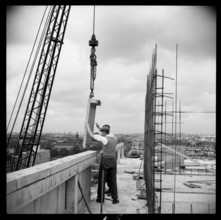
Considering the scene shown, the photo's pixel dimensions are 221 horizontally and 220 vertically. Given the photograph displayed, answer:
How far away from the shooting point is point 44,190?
359 centimetres

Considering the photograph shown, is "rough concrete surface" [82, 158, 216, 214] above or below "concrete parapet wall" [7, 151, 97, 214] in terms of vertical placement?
below

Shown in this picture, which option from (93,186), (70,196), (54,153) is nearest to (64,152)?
(54,153)

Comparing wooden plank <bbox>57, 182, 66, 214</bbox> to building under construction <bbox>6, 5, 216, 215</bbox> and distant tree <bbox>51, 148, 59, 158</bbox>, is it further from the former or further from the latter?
distant tree <bbox>51, 148, 59, 158</bbox>

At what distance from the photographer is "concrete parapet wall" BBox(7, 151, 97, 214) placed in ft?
9.64

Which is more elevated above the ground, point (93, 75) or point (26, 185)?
point (93, 75)

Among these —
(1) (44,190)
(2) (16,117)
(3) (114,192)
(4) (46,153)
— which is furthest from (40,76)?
(1) (44,190)

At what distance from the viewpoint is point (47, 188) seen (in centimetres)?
369

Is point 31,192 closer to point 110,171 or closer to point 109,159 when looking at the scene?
point 109,159

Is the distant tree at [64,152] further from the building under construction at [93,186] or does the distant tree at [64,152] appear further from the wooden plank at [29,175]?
the wooden plank at [29,175]

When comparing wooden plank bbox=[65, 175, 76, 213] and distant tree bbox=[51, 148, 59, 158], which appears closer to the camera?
wooden plank bbox=[65, 175, 76, 213]

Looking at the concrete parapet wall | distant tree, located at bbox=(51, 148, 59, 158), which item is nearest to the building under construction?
the concrete parapet wall
